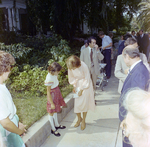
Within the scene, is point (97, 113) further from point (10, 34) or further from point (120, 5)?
point (120, 5)

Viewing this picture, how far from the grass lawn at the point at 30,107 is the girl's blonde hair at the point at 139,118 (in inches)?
94.3

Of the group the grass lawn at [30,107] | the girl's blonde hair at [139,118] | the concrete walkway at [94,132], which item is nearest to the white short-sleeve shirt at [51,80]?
the grass lawn at [30,107]

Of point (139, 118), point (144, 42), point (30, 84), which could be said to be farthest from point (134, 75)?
point (144, 42)

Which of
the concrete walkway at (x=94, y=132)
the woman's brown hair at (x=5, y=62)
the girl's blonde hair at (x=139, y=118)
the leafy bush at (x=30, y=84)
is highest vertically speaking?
the woman's brown hair at (x=5, y=62)

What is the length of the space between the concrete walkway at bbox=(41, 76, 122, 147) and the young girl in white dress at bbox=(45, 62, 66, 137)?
0.23m

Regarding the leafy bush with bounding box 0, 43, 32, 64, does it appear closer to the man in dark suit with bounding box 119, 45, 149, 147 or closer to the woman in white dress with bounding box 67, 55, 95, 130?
the woman in white dress with bounding box 67, 55, 95, 130

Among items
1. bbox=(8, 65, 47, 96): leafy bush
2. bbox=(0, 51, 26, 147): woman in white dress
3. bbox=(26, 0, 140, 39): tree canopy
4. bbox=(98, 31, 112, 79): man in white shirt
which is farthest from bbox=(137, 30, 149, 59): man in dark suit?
bbox=(0, 51, 26, 147): woman in white dress

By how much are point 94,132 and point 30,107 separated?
178 centimetres

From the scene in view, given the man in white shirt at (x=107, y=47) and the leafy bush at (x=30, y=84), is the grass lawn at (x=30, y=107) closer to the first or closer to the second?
the leafy bush at (x=30, y=84)

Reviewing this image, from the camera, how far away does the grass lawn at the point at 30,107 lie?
11.9 feet

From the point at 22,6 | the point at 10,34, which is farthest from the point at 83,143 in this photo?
the point at 22,6

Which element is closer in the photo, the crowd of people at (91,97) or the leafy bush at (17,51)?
the crowd of people at (91,97)

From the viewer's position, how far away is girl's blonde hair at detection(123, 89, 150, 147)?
1.31 m

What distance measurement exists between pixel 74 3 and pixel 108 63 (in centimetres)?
459
